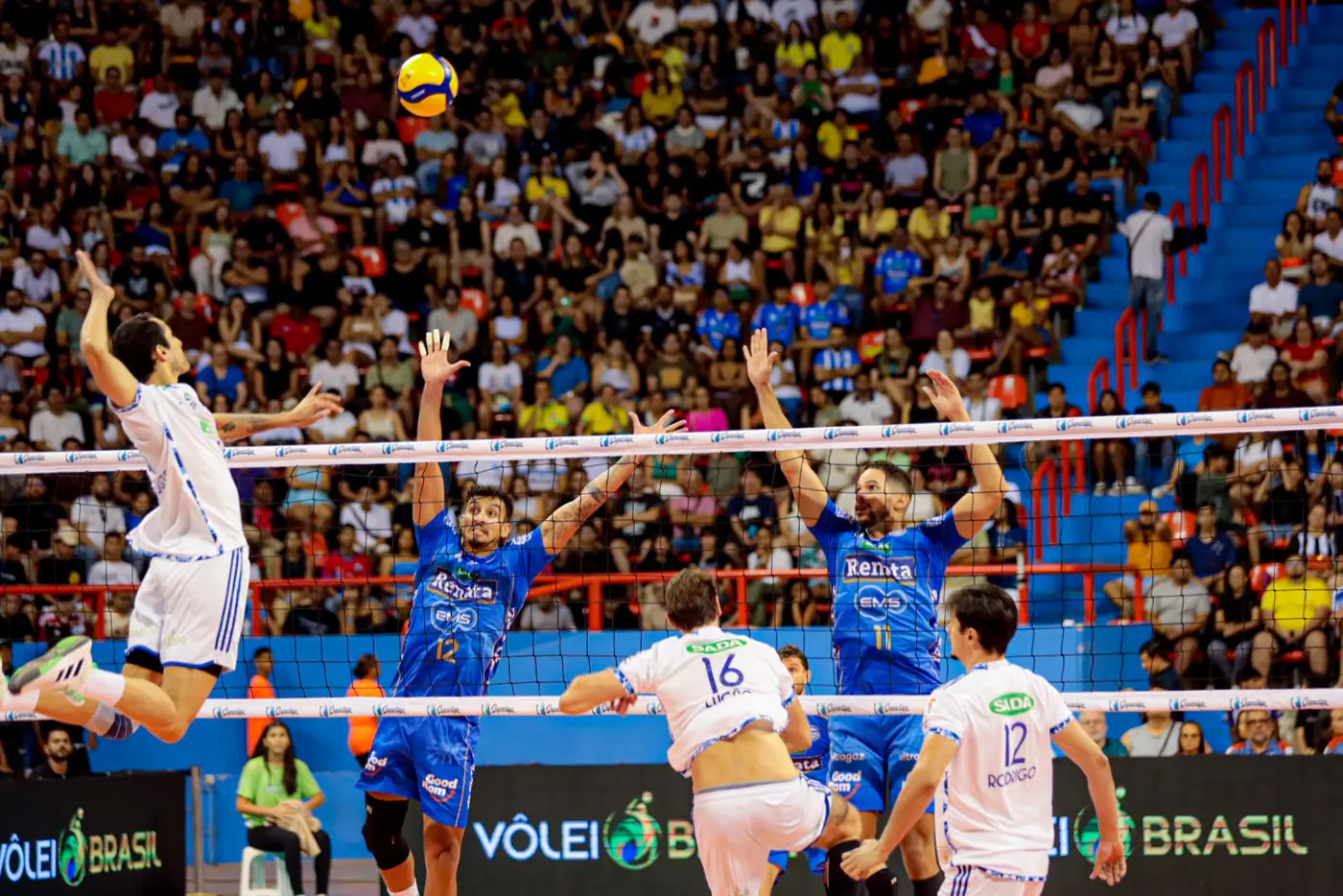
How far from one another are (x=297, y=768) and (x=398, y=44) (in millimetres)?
12224

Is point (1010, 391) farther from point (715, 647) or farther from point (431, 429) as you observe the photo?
point (715, 647)

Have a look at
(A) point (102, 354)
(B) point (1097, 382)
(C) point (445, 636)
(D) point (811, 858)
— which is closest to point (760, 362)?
(C) point (445, 636)

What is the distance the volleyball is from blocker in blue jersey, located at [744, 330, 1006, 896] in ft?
18.7

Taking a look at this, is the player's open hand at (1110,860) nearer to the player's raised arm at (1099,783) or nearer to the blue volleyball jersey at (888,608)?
the player's raised arm at (1099,783)

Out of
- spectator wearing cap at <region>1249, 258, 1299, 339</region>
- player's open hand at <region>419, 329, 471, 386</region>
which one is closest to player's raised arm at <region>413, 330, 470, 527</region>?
player's open hand at <region>419, 329, 471, 386</region>

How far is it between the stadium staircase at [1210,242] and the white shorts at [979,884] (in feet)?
30.6

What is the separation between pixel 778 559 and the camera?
15820 mm

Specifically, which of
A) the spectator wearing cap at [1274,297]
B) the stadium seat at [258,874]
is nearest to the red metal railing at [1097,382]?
the spectator wearing cap at [1274,297]

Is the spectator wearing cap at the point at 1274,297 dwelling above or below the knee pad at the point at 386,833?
above

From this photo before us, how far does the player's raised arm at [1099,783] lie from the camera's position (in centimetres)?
667

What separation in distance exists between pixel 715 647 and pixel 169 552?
236 centimetres

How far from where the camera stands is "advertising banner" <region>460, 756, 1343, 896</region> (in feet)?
36.0

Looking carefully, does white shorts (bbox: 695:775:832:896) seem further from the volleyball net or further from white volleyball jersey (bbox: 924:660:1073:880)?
the volleyball net

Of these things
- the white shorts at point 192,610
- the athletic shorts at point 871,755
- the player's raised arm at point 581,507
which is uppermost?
the player's raised arm at point 581,507
